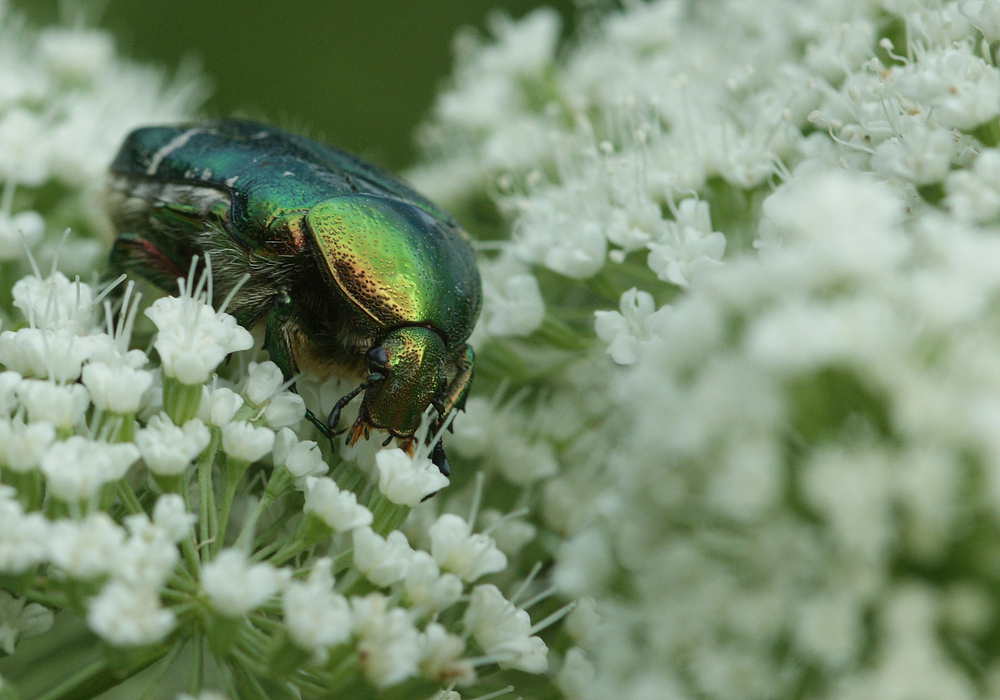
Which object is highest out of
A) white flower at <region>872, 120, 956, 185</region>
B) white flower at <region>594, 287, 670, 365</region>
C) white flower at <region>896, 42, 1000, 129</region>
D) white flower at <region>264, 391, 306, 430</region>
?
white flower at <region>896, 42, 1000, 129</region>

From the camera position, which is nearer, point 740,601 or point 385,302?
point 740,601

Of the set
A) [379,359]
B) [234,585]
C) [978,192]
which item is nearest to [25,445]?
[234,585]

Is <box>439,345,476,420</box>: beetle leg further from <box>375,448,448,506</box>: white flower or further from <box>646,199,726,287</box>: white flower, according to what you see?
<box>646,199,726,287</box>: white flower

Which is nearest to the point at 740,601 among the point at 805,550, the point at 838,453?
the point at 805,550

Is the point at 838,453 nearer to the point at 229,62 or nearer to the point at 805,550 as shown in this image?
the point at 805,550

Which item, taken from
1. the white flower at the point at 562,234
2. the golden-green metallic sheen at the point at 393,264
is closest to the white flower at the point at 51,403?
the golden-green metallic sheen at the point at 393,264

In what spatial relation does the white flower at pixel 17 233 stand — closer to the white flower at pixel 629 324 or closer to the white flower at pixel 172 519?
the white flower at pixel 172 519

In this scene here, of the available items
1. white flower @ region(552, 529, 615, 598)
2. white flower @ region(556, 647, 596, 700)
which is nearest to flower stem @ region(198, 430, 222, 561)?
white flower @ region(552, 529, 615, 598)
